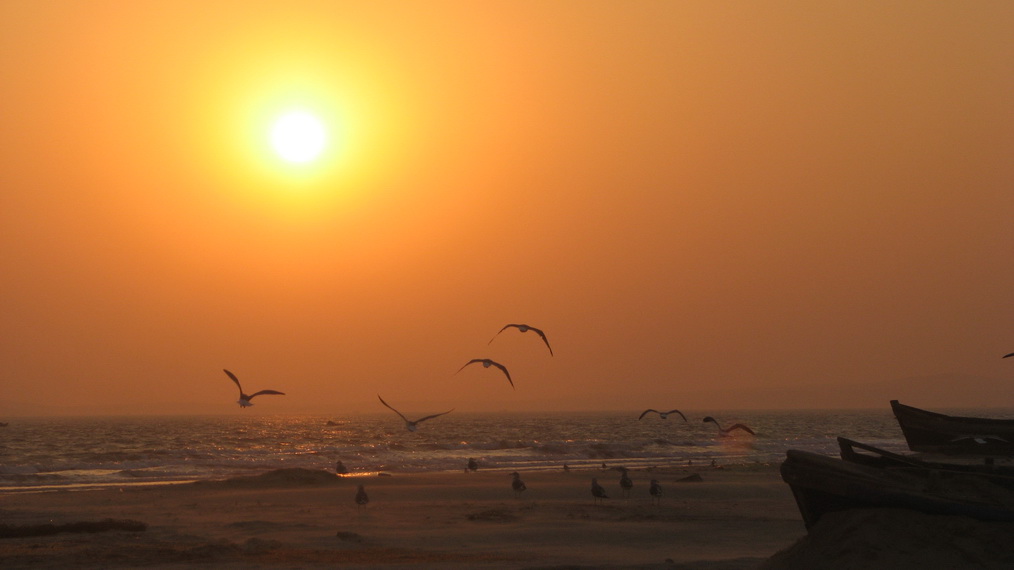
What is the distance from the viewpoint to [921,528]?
9477mm

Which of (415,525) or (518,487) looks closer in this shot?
(415,525)

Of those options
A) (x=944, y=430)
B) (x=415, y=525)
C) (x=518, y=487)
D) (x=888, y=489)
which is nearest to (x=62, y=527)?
Result: (x=415, y=525)

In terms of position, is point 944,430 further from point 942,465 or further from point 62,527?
point 62,527

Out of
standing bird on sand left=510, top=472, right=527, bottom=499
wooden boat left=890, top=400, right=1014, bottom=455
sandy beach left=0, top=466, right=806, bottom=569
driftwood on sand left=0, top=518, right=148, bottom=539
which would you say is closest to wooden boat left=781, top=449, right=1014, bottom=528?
sandy beach left=0, top=466, right=806, bottom=569

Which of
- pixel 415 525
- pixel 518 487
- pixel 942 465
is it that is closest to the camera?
pixel 942 465

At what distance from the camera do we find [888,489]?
31.9ft

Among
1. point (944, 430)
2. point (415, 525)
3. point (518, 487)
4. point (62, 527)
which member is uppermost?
point (944, 430)

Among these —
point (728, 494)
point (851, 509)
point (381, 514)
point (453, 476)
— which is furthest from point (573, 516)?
point (453, 476)

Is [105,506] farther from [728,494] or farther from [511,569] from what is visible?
[728,494]

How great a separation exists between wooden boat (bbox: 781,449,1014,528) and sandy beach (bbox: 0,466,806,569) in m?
2.60

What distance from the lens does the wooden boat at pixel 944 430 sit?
14017 mm

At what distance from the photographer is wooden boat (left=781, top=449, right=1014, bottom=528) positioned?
9492 millimetres

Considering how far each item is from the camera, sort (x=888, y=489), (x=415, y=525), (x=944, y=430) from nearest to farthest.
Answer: (x=888, y=489)
(x=944, y=430)
(x=415, y=525)

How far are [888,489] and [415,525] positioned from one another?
37.8 ft
